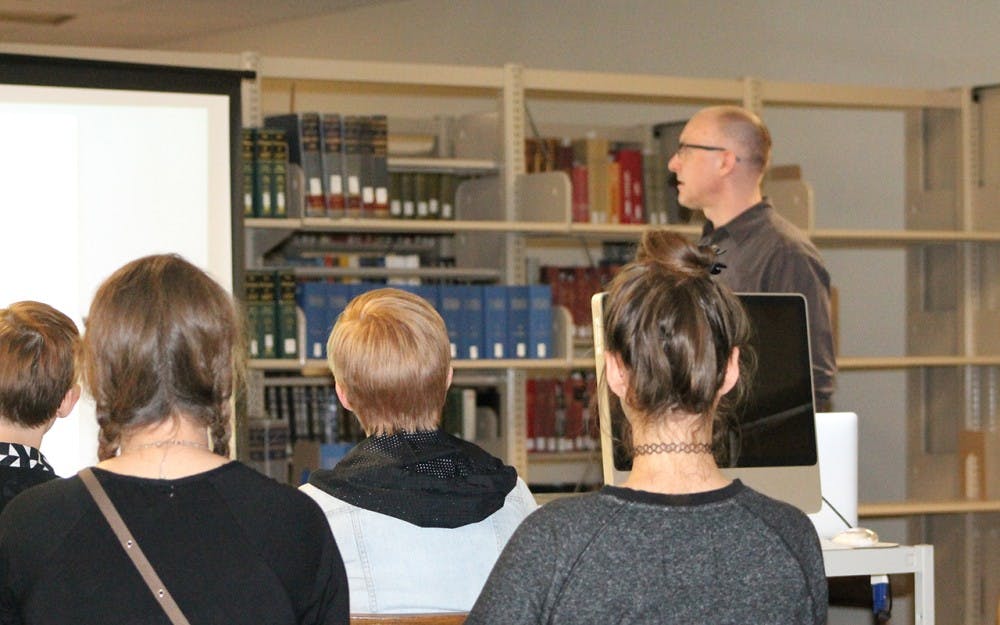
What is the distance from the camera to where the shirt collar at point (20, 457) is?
1.99 meters

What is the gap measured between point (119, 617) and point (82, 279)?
102 inches

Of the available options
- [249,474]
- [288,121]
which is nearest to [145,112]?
[288,121]

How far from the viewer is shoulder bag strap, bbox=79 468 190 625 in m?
1.34

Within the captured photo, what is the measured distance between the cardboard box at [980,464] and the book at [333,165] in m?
2.67

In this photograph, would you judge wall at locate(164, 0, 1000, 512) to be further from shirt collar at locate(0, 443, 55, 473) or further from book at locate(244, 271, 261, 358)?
shirt collar at locate(0, 443, 55, 473)

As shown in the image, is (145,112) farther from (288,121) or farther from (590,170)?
(590,170)

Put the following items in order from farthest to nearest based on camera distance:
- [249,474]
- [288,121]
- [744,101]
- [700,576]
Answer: [744,101], [288,121], [249,474], [700,576]

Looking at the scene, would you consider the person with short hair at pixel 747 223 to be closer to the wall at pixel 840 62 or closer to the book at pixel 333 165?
the book at pixel 333 165

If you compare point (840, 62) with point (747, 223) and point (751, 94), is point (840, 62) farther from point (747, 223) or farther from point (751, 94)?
point (747, 223)

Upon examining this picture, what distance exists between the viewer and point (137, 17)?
25.2ft

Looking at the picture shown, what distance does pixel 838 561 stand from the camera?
2203 mm

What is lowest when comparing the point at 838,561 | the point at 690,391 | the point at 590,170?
the point at 838,561

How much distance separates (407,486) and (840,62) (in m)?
4.84

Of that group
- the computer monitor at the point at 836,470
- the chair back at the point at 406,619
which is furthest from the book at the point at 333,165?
the chair back at the point at 406,619
